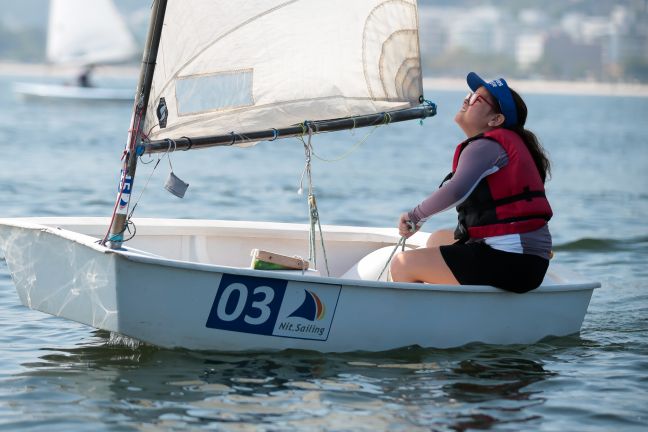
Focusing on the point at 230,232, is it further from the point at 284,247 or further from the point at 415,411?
the point at 415,411

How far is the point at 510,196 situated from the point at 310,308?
1.10 metres

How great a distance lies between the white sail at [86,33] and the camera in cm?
3300

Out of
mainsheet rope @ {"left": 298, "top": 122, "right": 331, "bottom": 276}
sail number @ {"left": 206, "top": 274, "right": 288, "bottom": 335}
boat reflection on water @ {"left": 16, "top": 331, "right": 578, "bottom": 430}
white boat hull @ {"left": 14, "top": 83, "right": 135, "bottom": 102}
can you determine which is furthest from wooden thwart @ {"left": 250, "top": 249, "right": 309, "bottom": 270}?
white boat hull @ {"left": 14, "top": 83, "right": 135, "bottom": 102}

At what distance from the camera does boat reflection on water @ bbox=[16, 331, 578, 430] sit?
5137 mm

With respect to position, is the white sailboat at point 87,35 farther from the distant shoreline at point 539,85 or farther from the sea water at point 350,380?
the distant shoreline at point 539,85

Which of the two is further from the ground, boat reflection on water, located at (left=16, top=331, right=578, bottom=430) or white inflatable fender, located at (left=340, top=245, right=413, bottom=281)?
white inflatable fender, located at (left=340, top=245, right=413, bottom=281)

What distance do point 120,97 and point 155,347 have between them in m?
33.0

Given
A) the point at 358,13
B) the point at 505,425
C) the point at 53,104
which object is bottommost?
the point at 505,425

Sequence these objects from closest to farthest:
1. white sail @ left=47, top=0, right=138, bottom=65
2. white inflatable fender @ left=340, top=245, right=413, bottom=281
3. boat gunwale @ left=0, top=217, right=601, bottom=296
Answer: boat gunwale @ left=0, top=217, right=601, bottom=296 < white inflatable fender @ left=340, top=245, right=413, bottom=281 < white sail @ left=47, top=0, right=138, bottom=65

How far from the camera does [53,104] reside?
3934 cm

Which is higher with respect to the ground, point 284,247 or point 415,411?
point 284,247

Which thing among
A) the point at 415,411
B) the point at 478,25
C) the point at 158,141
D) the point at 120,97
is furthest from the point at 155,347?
the point at 478,25

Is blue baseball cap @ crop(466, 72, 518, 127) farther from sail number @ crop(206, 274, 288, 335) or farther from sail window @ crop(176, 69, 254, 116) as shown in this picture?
sail number @ crop(206, 274, 288, 335)

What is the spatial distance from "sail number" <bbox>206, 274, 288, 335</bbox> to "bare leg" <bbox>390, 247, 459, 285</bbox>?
0.67m
